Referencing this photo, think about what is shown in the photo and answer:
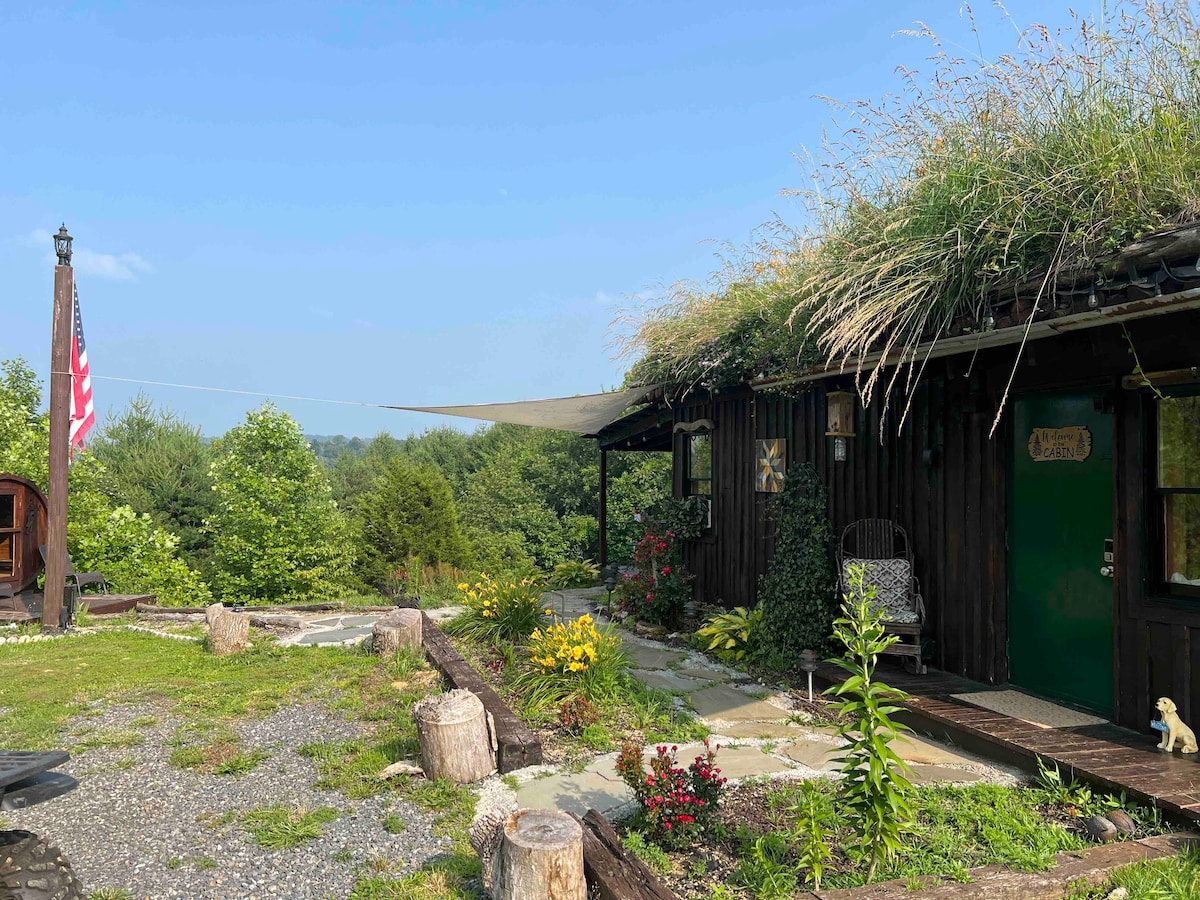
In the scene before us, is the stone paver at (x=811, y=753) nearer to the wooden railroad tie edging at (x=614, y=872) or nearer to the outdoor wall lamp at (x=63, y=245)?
the wooden railroad tie edging at (x=614, y=872)

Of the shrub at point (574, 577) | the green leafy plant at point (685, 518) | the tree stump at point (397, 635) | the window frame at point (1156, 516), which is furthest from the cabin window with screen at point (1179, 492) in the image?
the shrub at point (574, 577)

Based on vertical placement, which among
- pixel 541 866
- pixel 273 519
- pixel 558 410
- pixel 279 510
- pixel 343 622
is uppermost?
pixel 558 410

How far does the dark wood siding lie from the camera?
3668 mm

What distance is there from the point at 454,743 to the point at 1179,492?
378 cm

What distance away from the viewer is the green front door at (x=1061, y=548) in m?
4.03

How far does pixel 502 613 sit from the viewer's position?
6.63 metres

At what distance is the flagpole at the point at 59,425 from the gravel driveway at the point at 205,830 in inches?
179

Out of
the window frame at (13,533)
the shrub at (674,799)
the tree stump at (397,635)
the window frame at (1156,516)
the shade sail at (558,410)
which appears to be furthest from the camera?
the shade sail at (558,410)

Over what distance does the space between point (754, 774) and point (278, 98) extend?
14078mm

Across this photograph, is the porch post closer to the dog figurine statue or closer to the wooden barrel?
the wooden barrel

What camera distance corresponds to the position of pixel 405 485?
12.5 metres

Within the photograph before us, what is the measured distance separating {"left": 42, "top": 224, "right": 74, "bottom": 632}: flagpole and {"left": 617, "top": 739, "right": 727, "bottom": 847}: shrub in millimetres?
7526

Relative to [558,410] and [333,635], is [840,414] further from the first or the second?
[333,635]

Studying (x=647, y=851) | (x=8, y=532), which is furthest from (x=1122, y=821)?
(x=8, y=532)
